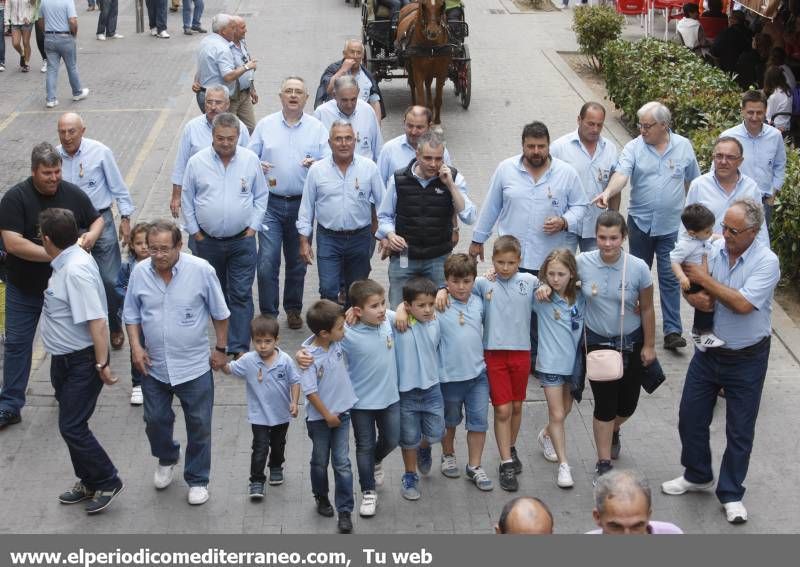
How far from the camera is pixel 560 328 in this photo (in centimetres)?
823

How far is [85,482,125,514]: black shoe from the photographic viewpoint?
306 inches

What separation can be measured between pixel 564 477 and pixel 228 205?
338cm

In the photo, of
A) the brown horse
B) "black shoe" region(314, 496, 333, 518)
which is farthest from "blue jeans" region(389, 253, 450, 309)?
the brown horse

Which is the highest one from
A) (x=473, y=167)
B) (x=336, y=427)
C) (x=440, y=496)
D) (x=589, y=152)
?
(x=589, y=152)

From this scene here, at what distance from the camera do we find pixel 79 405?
25.2 ft

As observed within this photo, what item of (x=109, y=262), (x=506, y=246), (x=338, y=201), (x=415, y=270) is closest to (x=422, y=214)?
(x=415, y=270)

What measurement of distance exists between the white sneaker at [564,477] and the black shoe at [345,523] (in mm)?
1423

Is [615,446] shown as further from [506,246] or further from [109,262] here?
[109,262]

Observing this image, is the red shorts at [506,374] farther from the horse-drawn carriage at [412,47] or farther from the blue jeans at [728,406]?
the horse-drawn carriage at [412,47]

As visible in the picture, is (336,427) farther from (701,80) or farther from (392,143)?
(701,80)

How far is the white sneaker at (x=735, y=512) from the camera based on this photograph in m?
7.66

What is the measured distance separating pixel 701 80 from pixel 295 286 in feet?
23.3

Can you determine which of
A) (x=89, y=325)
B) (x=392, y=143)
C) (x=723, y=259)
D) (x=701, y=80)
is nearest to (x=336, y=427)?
(x=89, y=325)

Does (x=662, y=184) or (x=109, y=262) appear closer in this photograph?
(x=109, y=262)
